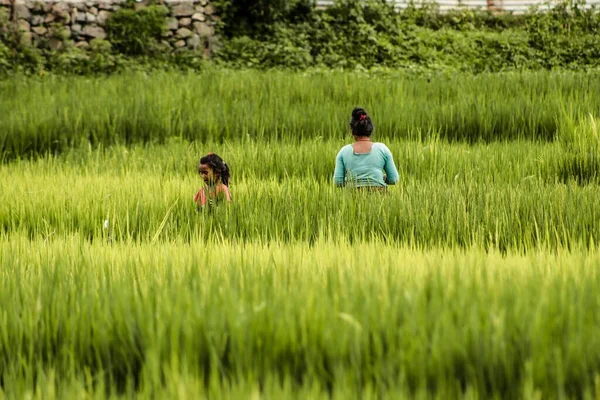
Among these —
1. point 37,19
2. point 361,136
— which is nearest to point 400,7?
point 37,19

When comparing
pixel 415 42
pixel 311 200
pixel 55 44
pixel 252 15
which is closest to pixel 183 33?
pixel 252 15

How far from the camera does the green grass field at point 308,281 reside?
2.28 metres

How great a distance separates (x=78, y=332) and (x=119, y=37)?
1214 cm

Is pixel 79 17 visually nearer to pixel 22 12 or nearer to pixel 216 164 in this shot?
pixel 22 12

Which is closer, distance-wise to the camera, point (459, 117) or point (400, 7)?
point (459, 117)

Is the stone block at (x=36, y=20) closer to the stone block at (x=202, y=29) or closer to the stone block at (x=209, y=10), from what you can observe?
the stone block at (x=202, y=29)

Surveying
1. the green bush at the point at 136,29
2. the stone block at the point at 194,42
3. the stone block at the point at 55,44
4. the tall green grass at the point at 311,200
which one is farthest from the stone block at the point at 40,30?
the tall green grass at the point at 311,200

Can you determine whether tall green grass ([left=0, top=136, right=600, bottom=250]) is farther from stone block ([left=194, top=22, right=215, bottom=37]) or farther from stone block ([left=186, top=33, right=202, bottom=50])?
stone block ([left=194, top=22, right=215, bottom=37])

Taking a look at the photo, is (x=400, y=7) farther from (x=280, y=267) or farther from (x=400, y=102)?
(x=280, y=267)

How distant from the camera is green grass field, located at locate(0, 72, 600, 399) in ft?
7.48

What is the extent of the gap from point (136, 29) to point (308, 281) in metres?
12.0

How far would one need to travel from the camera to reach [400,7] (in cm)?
1662

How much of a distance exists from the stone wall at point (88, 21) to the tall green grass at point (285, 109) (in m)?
3.51

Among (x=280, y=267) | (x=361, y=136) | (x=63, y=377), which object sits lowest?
(x=63, y=377)
